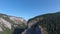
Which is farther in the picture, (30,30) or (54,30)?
(30,30)

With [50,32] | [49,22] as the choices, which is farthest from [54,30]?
[49,22]

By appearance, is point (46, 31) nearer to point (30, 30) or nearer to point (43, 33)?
point (43, 33)

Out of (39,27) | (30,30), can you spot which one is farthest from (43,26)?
(30,30)

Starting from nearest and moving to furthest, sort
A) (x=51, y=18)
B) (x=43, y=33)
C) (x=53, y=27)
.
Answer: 1. (x=43, y=33)
2. (x=53, y=27)
3. (x=51, y=18)

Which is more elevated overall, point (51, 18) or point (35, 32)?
point (51, 18)

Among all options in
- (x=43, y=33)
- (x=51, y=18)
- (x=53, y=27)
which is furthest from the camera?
(x=51, y=18)

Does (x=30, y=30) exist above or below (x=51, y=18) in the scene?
below

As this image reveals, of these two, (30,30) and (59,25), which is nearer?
(59,25)

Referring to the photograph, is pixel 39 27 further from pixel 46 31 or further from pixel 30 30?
pixel 30 30

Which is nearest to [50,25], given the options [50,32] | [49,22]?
[49,22]
